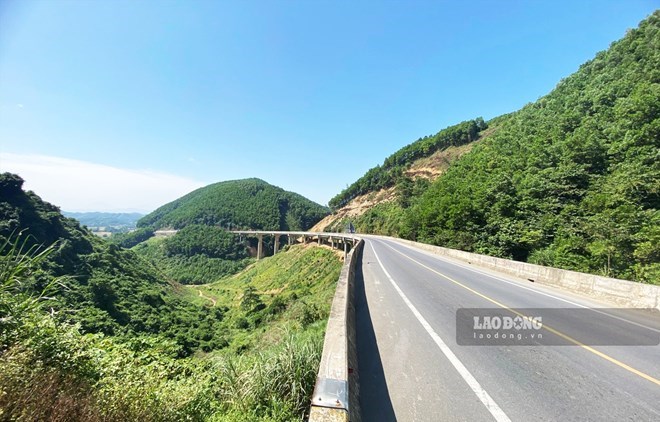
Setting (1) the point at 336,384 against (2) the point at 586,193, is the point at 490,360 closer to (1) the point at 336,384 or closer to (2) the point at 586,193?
(1) the point at 336,384

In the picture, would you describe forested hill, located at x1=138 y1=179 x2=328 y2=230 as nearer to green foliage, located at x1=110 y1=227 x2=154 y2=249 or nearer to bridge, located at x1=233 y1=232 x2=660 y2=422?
green foliage, located at x1=110 y1=227 x2=154 y2=249

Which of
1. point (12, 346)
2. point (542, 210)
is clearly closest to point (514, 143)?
point (542, 210)

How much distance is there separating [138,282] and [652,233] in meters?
49.0

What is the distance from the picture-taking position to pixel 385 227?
67250mm

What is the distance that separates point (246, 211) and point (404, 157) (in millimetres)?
84620

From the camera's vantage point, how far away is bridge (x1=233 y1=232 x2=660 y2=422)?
127 inches

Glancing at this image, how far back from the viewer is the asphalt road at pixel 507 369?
10.7ft

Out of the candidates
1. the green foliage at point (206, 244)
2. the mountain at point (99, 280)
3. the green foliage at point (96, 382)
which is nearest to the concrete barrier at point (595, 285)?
the green foliage at point (96, 382)

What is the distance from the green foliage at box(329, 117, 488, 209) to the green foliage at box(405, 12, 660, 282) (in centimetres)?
5054

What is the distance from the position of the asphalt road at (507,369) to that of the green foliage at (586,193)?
13.4 m

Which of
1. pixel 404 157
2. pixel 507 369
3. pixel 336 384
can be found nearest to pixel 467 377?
pixel 507 369

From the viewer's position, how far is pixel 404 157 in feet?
372

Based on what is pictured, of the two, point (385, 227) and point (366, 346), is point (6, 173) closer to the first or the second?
point (366, 346)

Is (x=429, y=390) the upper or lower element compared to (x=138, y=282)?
upper
